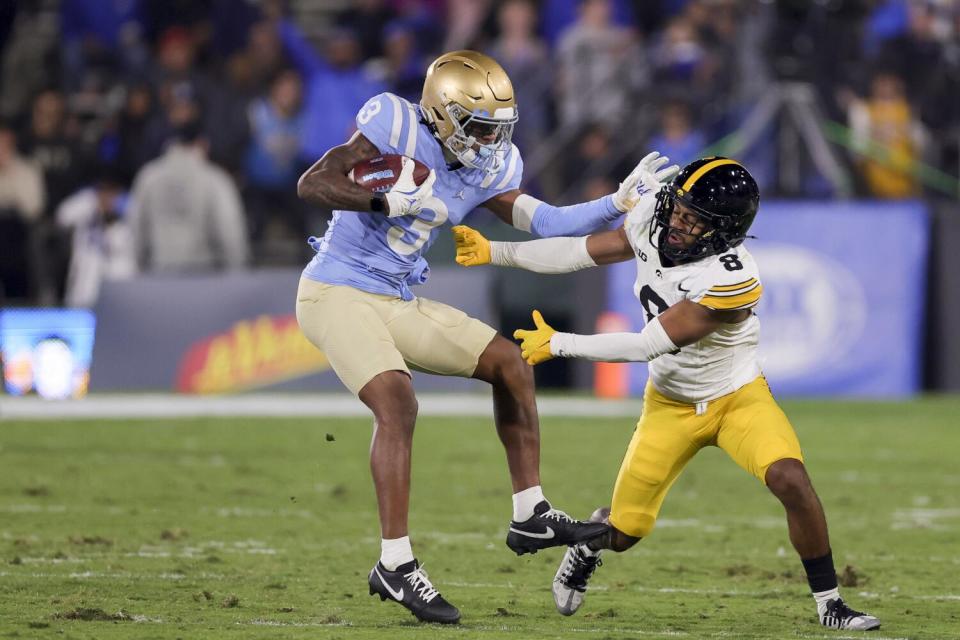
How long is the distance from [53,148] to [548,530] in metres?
9.77

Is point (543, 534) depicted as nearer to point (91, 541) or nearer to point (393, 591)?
point (393, 591)

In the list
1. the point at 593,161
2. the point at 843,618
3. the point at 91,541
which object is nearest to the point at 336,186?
the point at 843,618

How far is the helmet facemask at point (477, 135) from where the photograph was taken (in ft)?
17.4

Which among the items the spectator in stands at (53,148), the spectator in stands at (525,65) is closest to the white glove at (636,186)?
the spectator in stands at (525,65)

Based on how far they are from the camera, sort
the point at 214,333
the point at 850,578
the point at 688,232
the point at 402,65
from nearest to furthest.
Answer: the point at 688,232 → the point at 850,578 → the point at 214,333 → the point at 402,65

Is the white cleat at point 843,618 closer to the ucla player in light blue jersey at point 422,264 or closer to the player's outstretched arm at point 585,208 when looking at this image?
the ucla player in light blue jersey at point 422,264

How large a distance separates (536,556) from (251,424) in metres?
4.22

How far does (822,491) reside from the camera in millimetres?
8305

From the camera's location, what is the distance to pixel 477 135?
17.6ft

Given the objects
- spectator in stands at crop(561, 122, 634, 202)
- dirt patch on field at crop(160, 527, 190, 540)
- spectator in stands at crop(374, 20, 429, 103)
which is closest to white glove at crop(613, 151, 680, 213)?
dirt patch on field at crop(160, 527, 190, 540)

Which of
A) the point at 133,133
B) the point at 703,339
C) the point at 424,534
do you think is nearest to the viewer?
the point at 703,339

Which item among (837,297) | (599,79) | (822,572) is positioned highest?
(599,79)

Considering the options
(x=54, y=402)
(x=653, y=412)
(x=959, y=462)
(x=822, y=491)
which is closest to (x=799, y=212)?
(x=959, y=462)

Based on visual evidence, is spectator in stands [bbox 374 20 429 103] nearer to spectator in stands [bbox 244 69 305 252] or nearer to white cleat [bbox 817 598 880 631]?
spectator in stands [bbox 244 69 305 252]
